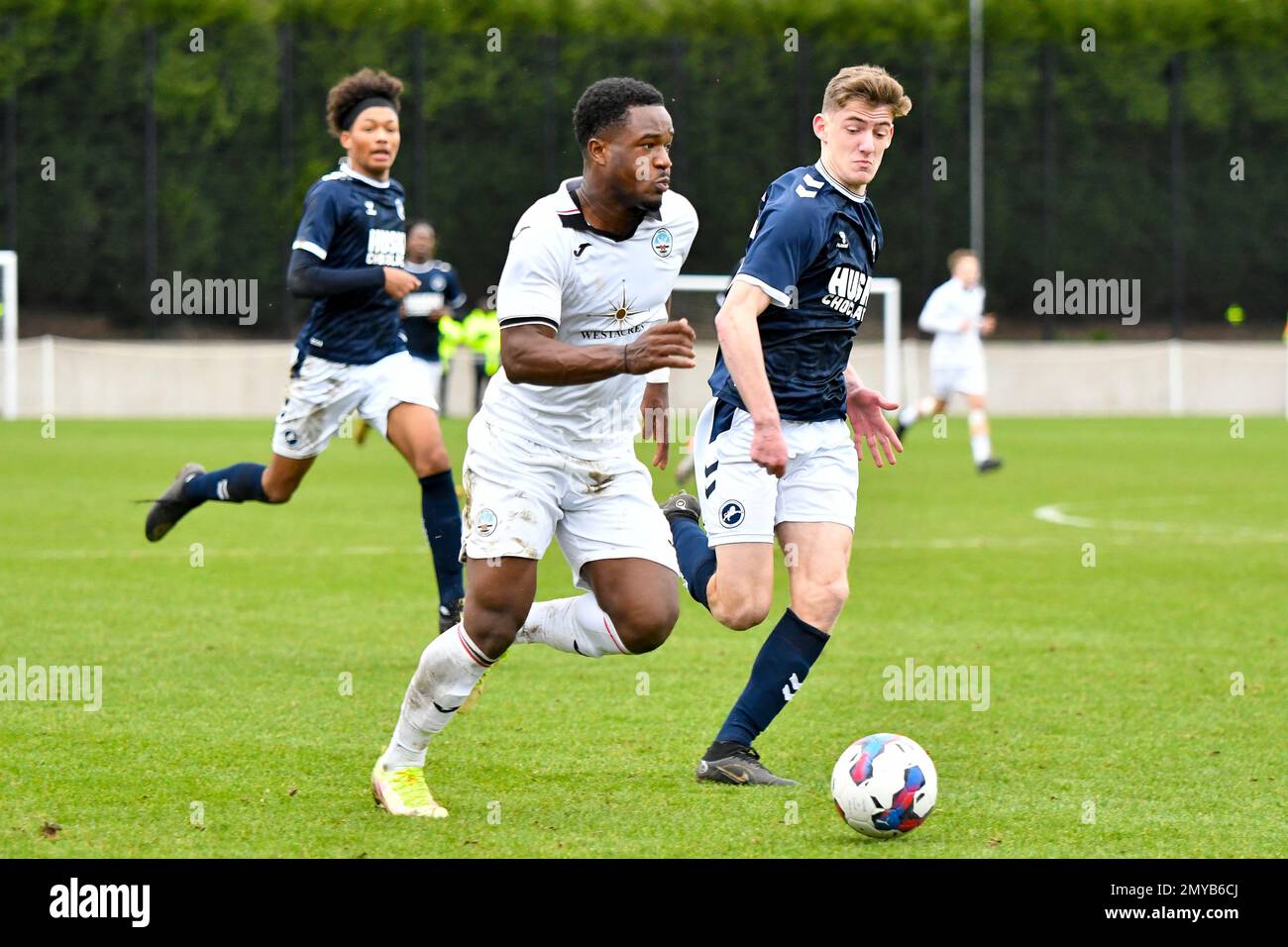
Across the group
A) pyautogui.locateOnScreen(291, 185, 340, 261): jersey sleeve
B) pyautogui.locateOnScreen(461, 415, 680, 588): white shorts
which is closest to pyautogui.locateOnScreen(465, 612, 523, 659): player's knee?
pyautogui.locateOnScreen(461, 415, 680, 588): white shorts

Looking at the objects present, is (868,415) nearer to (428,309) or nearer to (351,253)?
(351,253)

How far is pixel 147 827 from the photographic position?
16.9 ft

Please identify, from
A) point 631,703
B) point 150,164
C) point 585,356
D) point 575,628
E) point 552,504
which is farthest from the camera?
point 150,164

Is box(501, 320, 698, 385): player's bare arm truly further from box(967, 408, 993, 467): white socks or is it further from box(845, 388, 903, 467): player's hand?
box(967, 408, 993, 467): white socks

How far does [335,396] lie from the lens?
8.51 metres

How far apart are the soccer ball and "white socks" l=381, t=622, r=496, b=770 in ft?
3.49

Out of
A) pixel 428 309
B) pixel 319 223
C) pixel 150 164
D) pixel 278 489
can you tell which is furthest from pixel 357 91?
pixel 150 164

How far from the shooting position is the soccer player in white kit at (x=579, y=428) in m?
5.18

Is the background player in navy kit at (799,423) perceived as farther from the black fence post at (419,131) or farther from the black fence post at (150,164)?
the black fence post at (150,164)

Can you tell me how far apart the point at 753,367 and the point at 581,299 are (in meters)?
0.56

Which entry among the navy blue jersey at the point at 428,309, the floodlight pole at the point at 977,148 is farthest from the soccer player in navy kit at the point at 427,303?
the floodlight pole at the point at 977,148

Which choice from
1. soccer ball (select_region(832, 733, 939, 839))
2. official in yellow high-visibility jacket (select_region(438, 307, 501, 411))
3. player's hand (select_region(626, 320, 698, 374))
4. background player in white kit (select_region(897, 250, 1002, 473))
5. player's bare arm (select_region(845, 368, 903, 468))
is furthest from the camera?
official in yellow high-visibility jacket (select_region(438, 307, 501, 411))

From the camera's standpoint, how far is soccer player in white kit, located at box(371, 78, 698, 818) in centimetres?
518
